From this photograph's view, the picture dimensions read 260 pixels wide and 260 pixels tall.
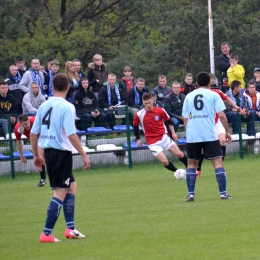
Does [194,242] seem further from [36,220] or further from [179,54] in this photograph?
[179,54]

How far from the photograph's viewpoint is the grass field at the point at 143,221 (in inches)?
289

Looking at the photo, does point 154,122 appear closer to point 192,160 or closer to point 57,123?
point 192,160

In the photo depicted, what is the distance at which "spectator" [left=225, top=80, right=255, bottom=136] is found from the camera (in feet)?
64.6

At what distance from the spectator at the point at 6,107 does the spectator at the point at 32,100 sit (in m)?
0.34

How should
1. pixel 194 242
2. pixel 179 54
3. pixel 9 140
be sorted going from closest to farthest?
pixel 194 242 → pixel 9 140 → pixel 179 54

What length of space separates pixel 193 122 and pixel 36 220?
270cm

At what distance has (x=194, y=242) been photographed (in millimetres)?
7590

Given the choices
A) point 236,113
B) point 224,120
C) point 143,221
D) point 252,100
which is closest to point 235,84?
point 252,100

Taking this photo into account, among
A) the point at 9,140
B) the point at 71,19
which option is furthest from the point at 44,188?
the point at 71,19

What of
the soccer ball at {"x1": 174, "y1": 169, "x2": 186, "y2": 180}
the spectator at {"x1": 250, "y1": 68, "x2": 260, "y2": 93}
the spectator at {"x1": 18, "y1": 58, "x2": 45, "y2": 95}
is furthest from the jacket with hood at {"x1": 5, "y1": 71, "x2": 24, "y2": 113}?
the spectator at {"x1": 250, "y1": 68, "x2": 260, "y2": 93}

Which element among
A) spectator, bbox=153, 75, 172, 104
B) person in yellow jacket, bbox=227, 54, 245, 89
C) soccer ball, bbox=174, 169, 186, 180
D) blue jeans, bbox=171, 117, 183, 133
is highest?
person in yellow jacket, bbox=227, 54, 245, 89

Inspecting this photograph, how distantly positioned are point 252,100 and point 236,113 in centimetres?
56

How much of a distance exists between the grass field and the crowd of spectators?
3195mm

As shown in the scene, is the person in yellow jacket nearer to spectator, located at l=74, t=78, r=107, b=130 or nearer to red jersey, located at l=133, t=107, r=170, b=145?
spectator, located at l=74, t=78, r=107, b=130
